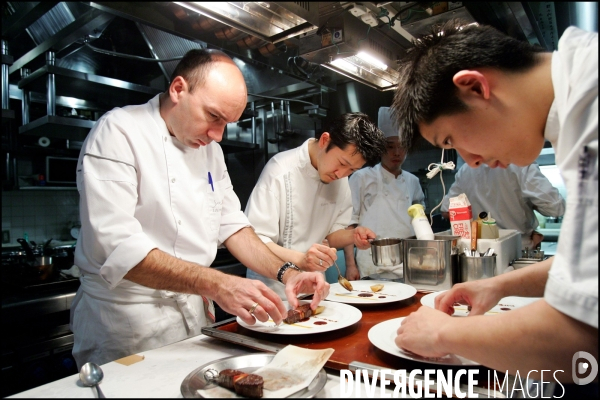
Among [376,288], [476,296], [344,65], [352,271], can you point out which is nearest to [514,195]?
[352,271]

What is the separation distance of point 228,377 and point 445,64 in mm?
895

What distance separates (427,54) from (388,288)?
3.43ft

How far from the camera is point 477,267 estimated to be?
1.86 m

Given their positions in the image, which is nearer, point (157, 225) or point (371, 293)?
point (157, 225)

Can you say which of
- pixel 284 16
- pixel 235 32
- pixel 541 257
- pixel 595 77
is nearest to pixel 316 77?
pixel 235 32

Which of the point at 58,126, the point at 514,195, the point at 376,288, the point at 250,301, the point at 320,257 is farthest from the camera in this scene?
the point at 514,195

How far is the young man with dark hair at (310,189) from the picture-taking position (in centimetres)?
218

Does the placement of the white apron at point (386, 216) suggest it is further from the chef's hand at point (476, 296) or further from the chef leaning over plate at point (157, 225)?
the chef's hand at point (476, 296)

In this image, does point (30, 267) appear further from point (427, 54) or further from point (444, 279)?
point (427, 54)

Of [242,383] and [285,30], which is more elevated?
[285,30]

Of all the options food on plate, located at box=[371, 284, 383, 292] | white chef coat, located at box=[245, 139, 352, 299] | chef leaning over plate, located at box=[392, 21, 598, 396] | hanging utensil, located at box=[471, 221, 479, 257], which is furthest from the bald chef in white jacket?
chef leaning over plate, located at box=[392, 21, 598, 396]

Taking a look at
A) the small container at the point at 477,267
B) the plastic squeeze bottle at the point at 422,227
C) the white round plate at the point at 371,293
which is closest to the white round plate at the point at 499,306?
the white round plate at the point at 371,293

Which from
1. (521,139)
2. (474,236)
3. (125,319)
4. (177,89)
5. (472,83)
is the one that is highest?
(177,89)

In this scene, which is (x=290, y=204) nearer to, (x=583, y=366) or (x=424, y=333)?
(x=424, y=333)
